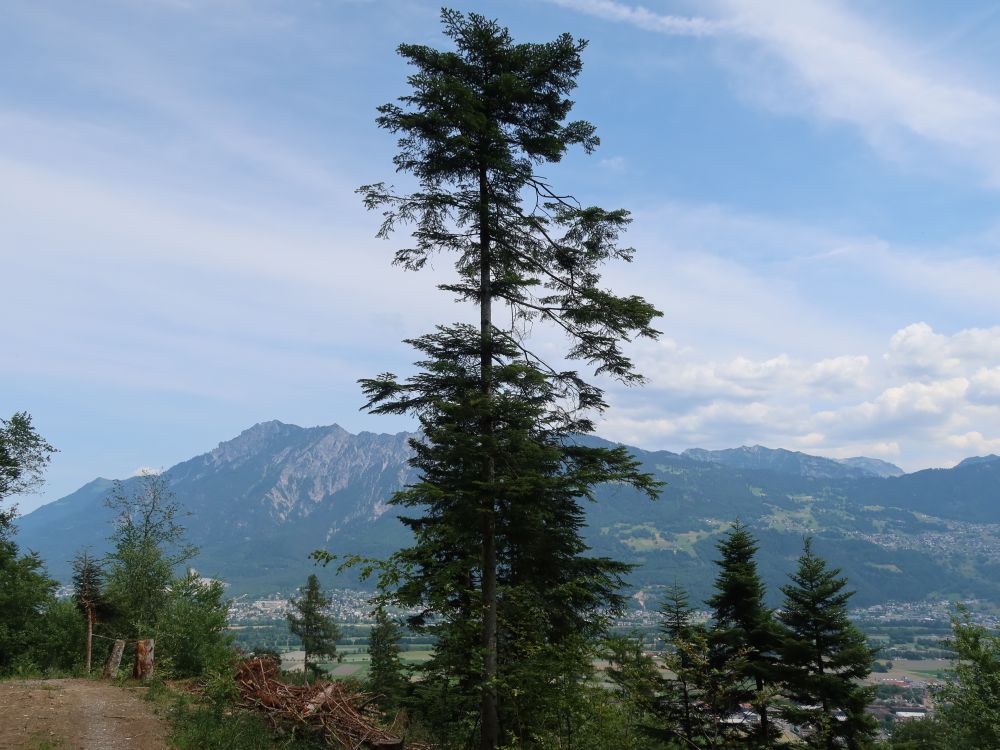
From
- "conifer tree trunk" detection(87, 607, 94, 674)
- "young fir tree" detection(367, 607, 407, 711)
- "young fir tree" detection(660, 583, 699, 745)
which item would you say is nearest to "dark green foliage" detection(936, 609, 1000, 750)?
"young fir tree" detection(660, 583, 699, 745)

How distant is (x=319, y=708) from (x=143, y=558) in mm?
21256

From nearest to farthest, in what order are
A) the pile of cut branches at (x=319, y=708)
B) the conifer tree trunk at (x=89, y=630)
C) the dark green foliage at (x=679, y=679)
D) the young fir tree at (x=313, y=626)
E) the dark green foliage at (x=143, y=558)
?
the dark green foliage at (x=679, y=679) < the pile of cut branches at (x=319, y=708) < the conifer tree trunk at (x=89, y=630) < the dark green foliage at (x=143, y=558) < the young fir tree at (x=313, y=626)

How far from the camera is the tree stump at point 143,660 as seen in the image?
1898 centimetres

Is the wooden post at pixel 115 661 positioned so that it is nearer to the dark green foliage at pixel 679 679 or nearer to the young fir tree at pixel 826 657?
the dark green foliage at pixel 679 679

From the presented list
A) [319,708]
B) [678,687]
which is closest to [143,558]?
[319,708]

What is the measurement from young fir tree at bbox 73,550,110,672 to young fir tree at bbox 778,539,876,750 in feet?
88.4

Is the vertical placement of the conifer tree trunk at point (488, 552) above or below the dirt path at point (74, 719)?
above

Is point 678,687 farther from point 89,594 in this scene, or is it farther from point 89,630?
point 89,594

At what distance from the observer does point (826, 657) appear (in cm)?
2188

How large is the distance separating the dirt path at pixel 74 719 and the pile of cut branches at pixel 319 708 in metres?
2.35

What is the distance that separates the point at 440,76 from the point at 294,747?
16.0m

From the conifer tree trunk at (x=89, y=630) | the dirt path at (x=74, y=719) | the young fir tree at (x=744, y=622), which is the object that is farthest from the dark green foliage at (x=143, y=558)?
the young fir tree at (x=744, y=622)

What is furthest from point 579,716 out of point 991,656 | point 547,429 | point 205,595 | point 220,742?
point 991,656

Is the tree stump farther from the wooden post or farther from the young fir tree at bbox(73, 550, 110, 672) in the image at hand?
the young fir tree at bbox(73, 550, 110, 672)
